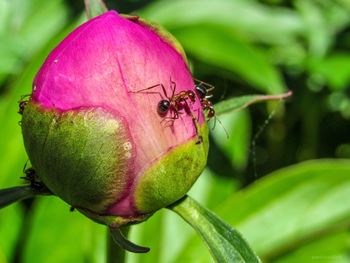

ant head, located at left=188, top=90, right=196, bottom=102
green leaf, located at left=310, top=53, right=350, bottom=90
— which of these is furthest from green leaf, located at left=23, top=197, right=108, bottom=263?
green leaf, located at left=310, top=53, right=350, bottom=90

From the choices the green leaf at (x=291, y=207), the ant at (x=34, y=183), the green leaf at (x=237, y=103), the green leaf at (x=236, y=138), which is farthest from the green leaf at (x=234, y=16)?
the ant at (x=34, y=183)

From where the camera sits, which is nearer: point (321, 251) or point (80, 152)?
point (80, 152)

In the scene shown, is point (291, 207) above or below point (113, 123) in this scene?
below

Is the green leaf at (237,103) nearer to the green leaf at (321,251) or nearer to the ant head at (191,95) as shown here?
the ant head at (191,95)

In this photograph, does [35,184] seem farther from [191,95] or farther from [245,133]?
[245,133]

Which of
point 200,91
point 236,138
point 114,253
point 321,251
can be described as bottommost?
point 321,251

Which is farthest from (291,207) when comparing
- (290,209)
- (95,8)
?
(95,8)
